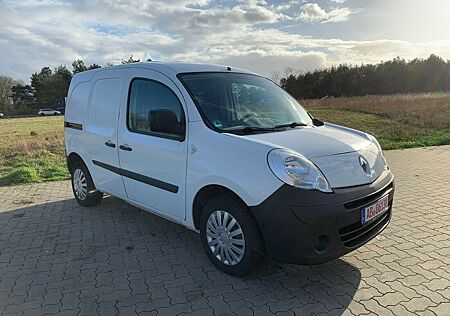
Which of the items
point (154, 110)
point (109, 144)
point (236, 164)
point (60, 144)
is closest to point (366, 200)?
point (236, 164)

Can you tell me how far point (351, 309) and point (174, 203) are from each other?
1854 millimetres

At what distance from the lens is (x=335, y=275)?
3.26 meters

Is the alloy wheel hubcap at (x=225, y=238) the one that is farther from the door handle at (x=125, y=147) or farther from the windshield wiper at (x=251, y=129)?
the door handle at (x=125, y=147)

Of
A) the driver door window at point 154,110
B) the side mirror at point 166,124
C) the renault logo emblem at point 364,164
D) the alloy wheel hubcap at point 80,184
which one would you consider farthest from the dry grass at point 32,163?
the renault logo emblem at point 364,164

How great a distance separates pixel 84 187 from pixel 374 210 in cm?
402

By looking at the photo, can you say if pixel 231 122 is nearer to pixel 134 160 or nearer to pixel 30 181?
pixel 134 160

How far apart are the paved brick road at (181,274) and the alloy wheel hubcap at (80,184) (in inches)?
17.4

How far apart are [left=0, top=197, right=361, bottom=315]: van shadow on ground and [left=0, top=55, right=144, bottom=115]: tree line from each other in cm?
6753

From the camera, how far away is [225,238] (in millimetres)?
3227

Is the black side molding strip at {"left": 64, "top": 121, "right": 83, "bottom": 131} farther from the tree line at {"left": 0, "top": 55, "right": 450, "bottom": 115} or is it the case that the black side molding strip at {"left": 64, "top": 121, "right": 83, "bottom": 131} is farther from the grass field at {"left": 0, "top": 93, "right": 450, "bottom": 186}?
the tree line at {"left": 0, "top": 55, "right": 450, "bottom": 115}

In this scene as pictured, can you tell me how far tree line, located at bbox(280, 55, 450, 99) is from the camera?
2311 inches

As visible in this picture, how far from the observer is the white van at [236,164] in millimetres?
2793

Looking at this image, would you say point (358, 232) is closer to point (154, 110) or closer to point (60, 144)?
point (154, 110)

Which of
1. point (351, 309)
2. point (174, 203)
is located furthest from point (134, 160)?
point (351, 309)
